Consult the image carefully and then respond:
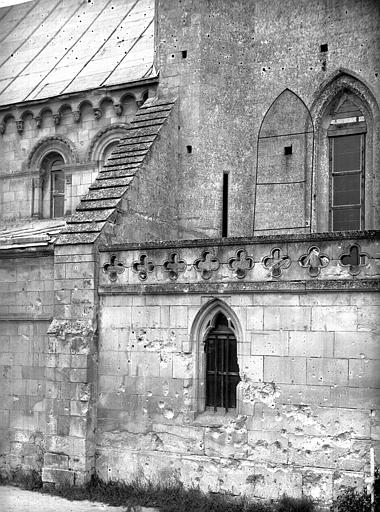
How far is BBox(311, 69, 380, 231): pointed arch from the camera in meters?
14.9

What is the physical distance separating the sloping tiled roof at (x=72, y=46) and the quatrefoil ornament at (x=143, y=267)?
5.53 meters

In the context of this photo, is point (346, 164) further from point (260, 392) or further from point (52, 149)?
point (52, 149)

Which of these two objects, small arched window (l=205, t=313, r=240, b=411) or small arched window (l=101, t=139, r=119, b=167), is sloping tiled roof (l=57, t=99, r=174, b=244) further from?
small arched window (l=205, t=313, r=240, b=411)

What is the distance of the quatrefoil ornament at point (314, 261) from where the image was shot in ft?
35.7

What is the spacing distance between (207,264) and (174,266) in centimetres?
61

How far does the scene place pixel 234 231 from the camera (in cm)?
1565

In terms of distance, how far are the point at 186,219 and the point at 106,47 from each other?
225 inches

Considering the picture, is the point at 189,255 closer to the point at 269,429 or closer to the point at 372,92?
the point at 269,429

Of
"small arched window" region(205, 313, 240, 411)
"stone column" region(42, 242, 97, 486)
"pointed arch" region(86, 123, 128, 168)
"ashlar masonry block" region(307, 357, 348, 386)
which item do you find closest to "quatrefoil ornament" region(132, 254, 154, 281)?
"stone column" region(42, 242, 97, 486)

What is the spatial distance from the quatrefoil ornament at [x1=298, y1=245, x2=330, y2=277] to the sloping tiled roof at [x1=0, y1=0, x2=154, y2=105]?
707cm

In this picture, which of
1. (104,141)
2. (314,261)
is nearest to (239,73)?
(104,141)

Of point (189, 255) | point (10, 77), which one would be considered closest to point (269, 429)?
point (189, 255)

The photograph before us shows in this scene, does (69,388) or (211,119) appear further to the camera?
(211,119)

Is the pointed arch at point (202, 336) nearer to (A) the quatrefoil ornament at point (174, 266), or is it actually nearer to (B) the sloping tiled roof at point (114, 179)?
(A) the quatrefoil ornament at point (174, 266)
